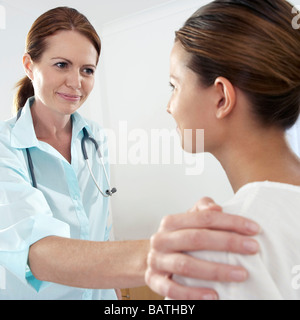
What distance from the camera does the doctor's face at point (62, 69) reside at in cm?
136

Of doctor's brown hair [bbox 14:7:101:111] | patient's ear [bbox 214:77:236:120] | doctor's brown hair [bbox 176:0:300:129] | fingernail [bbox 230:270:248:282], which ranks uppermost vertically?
doctor's brown hair [bbox 14:7:101:111]

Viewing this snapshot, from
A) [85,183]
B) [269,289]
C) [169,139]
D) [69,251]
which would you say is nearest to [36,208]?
[69,251]

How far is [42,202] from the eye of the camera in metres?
0.99

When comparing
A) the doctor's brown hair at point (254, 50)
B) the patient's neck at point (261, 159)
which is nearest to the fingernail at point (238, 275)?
the patient's neck at point (261, 159)

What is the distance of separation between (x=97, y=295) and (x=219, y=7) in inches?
42.7

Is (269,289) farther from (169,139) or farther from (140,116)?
(140,116)

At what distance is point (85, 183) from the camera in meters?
1.43

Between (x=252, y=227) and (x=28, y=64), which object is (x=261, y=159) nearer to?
(x=252, y=227)

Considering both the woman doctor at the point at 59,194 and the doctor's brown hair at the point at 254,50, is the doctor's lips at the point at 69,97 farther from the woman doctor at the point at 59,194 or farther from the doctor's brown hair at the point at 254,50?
the doctor's brown hair at the point at 254,50

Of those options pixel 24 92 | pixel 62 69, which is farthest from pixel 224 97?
pixel 24 92

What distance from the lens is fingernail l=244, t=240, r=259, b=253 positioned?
52cm

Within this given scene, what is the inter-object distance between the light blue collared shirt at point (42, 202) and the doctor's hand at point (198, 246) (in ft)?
1.31

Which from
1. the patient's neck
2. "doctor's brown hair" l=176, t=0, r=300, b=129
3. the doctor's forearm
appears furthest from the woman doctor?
"doctor's brown hair" l=176, t=0, r=300, b=129

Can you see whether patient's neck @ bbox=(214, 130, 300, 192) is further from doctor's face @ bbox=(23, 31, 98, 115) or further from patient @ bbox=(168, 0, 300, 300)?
doctor's face @ bbox=(23, 31, 98, 115)
